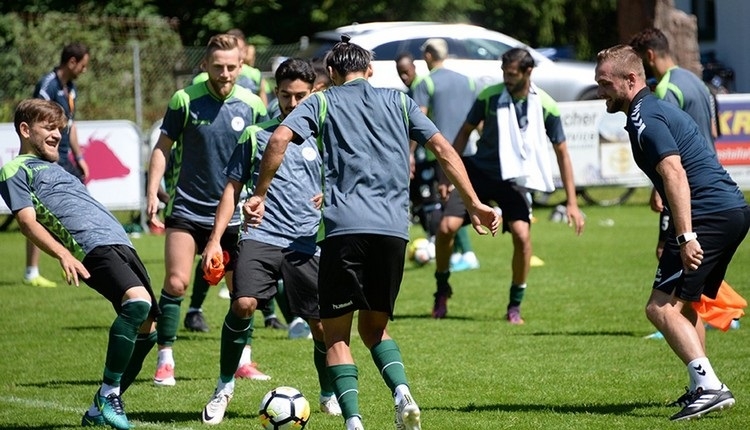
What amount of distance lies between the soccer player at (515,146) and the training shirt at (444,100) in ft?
10.9

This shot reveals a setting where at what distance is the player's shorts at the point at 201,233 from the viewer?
8.05 metres

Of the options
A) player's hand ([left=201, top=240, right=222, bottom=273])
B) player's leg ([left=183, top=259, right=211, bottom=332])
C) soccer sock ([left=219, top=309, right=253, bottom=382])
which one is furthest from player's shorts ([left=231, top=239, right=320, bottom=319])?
player's leg ([left=183, top=259, right=211, bottom=332])

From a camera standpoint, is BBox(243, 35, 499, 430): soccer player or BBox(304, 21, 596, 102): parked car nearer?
BBox(243, 35, 499, 430): soccer player

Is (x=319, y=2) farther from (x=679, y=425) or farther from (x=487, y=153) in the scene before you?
(x=679, y=425)

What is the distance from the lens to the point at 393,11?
31188 millimetres

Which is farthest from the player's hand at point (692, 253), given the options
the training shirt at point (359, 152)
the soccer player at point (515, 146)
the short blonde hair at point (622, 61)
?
the soccer player at point (515, 146)

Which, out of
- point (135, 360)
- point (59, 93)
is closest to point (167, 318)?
point (135, 360)

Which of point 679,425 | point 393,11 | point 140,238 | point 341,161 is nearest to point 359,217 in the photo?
point 341,161

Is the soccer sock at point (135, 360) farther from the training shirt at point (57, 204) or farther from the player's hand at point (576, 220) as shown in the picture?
the player's hand at point (576, 220)

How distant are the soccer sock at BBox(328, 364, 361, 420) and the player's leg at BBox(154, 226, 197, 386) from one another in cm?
227

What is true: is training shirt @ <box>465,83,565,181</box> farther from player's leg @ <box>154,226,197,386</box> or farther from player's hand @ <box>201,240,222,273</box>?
player's hand @ <box>201,240,222,273</box>

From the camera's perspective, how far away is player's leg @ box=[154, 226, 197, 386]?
7902 mm

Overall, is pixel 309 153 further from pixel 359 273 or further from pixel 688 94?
pixel 688 94

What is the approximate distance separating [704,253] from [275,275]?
2385mm
